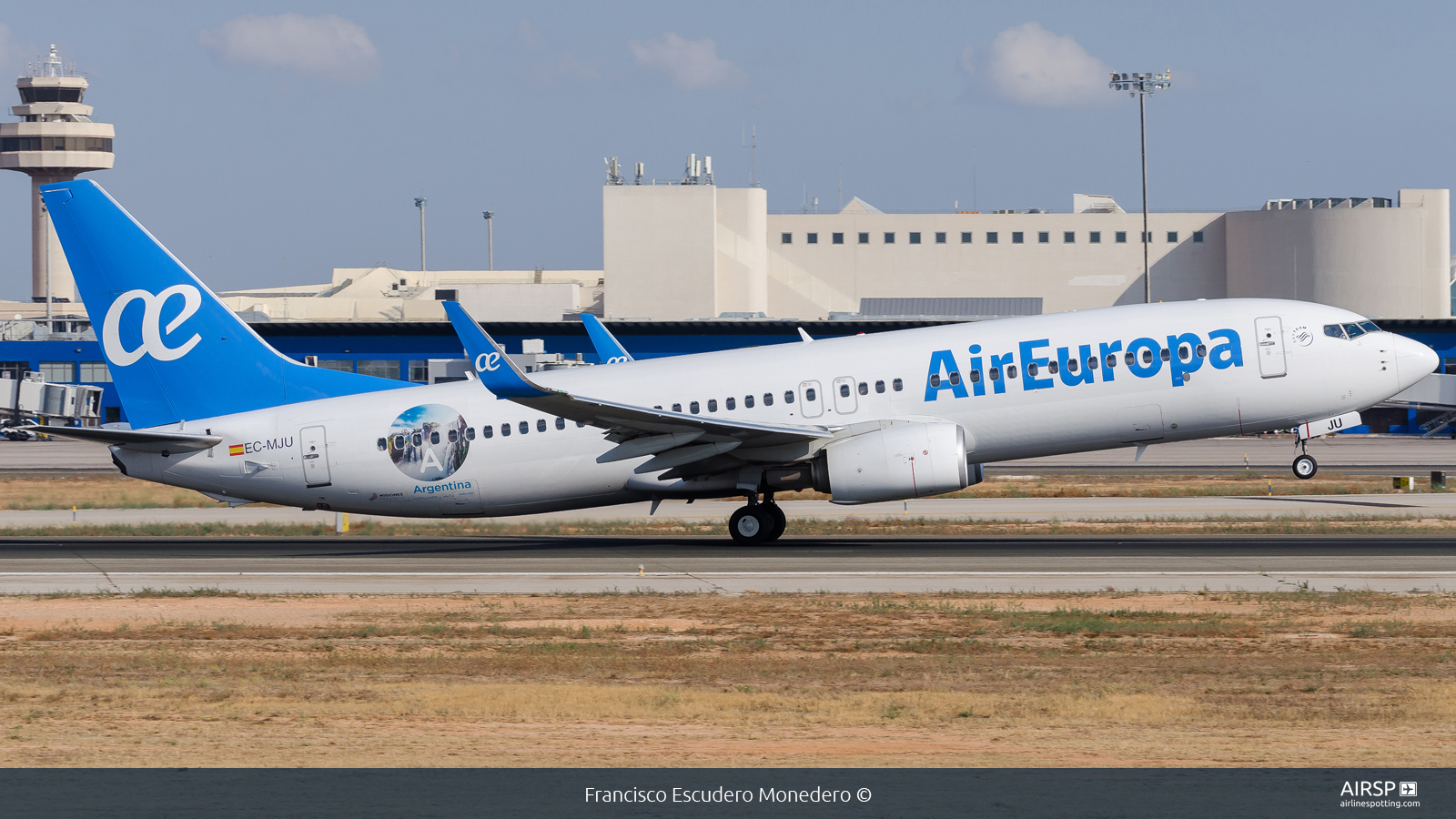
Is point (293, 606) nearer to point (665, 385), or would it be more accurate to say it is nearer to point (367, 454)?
point (367, 454)

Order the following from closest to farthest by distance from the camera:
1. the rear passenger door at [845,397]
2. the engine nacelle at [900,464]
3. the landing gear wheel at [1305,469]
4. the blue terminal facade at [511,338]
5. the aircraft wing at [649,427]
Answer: the aircraft wing at [649,427], the engine nacelle at [900,464], the rear passenger door at [845,397], the landing gear wheel at [1305,469], the blue terminal facade at [511,338]

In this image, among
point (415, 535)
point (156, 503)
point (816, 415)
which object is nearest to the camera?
point (816, 415)

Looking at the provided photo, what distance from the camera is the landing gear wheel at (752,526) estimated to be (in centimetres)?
3122

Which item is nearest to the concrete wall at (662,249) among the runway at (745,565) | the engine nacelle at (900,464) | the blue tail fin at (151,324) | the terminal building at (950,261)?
the terminal building at (950,261)

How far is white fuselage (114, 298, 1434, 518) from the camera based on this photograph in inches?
1142

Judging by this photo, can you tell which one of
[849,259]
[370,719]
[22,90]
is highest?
[22,90]

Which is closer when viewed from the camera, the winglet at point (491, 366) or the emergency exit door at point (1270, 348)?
the winglet at point (491, 366)

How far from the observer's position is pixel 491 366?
26.5 m

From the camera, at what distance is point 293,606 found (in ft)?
74.0

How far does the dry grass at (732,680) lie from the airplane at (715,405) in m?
6.67

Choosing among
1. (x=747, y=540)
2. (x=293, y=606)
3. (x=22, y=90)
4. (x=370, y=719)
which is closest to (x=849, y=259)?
(x=747, y=540)

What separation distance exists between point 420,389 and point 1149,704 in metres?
20.7

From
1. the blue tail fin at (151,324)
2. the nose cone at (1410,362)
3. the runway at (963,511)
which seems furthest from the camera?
the runway at (963,511)
